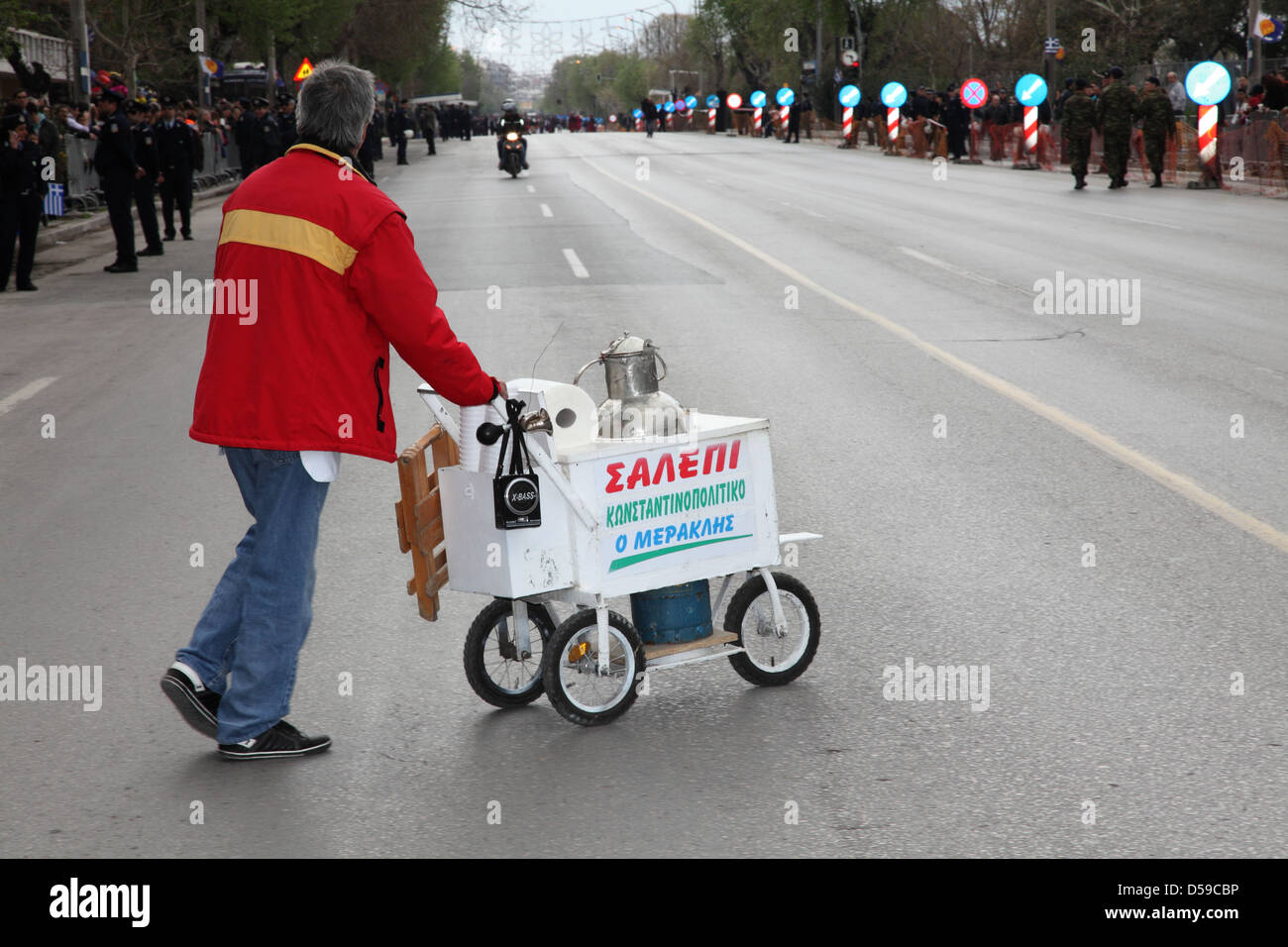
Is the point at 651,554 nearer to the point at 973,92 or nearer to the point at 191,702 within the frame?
the point at 191,702

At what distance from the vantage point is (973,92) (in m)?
41.2

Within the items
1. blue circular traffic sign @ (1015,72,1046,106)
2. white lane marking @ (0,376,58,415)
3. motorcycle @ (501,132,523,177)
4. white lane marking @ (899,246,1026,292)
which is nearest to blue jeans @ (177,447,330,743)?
white lane marking @ (0,376,58,415)

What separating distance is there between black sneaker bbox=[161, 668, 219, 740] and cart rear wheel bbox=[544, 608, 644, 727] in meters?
0.98

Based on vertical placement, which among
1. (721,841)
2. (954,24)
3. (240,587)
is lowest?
(721,841)

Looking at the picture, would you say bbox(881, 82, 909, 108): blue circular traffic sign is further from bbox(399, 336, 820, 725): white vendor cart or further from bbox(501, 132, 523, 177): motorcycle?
bbox(399, 336, 820, 725): white vendor cart

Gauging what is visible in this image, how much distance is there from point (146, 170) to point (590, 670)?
54.2 ft

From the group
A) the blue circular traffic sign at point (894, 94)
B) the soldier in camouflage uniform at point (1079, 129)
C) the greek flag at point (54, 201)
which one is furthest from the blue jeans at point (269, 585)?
the blue circular traffic sign at point (894, 94)

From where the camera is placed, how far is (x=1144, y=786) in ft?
13.5

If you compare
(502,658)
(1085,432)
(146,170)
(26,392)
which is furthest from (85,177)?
(502,658)

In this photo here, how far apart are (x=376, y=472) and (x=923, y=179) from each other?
27.0 meters

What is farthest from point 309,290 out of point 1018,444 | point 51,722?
point 1018,444

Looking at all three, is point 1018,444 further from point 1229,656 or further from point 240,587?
point 240,587

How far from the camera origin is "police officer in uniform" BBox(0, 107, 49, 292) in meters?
16.0

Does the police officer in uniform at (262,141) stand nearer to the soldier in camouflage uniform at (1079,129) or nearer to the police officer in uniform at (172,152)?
the police officer in uniform at (172,152)
